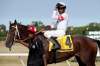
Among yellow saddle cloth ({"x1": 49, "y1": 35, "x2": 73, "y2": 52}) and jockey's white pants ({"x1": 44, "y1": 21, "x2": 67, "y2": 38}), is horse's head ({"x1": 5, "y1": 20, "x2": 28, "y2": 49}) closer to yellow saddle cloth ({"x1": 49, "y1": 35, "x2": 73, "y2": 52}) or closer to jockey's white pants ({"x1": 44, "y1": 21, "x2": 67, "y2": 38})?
jockey's white pants ({"x1": 44, "y1": 21, "x2": 67, "y2": 38})

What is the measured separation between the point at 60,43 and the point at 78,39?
0.57 metres

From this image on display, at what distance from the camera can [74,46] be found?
1266cm

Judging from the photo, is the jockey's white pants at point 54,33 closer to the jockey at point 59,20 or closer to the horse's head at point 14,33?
the jockey at point 59,20

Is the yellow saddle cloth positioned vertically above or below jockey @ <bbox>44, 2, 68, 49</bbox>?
below

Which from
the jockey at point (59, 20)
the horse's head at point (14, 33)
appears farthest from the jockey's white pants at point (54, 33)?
the horse's head at point (14, 33)

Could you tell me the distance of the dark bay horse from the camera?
1195cm

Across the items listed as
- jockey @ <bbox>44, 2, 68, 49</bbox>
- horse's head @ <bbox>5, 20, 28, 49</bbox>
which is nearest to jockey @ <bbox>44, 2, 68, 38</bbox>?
jockey @ <bbox>44, 2, 68, 49</bbox>

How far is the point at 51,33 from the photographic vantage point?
12305 millimetres

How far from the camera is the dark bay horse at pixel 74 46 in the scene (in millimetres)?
11953

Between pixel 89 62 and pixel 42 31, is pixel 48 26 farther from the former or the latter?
pixel 89 62

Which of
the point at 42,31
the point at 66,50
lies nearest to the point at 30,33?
the point at 42,31

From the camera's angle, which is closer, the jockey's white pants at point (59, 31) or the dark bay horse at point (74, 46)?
the dark bay horse at point (74, 46)

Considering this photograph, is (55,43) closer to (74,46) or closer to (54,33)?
(54,33)

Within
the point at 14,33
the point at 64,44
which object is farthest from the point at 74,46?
the point at 14,33
